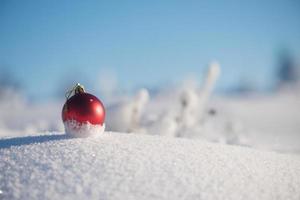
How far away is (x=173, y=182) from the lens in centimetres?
213

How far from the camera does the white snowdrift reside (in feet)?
6.68

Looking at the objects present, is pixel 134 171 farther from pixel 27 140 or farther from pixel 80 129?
pixel 27 140

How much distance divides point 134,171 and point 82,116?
2.50 ft

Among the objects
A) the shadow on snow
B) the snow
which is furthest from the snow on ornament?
the shadow on snow

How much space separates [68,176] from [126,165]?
36cm

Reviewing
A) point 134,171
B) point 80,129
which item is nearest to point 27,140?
point 80,129

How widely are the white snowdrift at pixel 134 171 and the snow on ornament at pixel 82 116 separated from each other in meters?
0.07

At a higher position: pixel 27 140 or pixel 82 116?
pixel 82 116

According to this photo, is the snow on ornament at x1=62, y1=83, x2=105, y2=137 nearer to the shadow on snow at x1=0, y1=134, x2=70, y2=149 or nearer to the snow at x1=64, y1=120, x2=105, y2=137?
the snow at x1=64, y1=120, x2=105, y2=137

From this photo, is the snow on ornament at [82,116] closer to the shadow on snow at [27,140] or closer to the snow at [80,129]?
the snow at [80,129]

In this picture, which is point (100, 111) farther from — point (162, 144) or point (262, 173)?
point (262, 173)

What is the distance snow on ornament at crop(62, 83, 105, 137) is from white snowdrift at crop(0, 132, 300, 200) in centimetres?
7

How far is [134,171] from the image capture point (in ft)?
7.30

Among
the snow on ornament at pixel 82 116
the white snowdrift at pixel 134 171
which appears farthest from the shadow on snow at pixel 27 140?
the snow on ornament at pixel 82 116
